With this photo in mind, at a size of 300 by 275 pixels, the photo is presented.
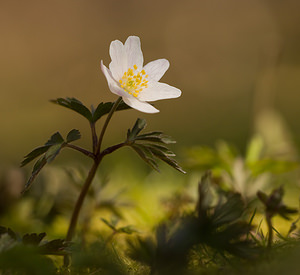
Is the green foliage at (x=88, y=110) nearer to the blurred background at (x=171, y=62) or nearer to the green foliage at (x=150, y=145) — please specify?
the green foliage at (x=150, y=145)

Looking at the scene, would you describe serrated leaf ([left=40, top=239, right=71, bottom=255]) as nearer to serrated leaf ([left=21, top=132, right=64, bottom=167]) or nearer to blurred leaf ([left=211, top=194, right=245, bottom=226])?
serrated leaf ([left=21, top=132, right=64, bottom=167])

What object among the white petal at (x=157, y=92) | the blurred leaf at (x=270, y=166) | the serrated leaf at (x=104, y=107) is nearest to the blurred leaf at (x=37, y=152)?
the serrated leaf at (x=104, y=107)

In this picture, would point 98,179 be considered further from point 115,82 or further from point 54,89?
point 54,89

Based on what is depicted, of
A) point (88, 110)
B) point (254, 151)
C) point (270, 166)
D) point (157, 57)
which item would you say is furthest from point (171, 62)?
point (88, 110)

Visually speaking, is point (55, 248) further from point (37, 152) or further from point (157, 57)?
point (157, 57)

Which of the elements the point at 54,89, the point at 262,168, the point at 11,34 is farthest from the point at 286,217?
the point at 11,34

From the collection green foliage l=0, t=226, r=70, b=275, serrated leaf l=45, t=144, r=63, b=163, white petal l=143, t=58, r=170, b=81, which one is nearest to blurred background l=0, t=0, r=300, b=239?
white petal l=143, t=58, r=170, b=81
